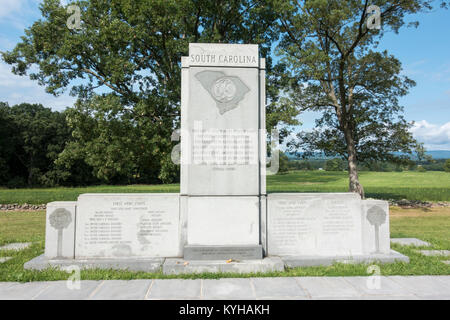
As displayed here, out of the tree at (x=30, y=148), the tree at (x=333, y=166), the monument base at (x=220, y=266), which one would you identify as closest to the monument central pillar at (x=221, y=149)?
the monument base at (x=220, y=266)

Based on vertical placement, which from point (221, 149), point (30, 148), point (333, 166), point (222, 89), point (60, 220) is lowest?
point (60, 220)

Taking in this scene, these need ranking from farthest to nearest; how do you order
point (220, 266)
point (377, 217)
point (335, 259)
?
point (377, 217)
point (335, 259)
point (220, 266)

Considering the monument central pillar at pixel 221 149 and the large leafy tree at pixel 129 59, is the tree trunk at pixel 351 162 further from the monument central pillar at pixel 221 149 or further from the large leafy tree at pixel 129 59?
the monument central pillar at pixel 221 149

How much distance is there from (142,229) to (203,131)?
2168mm

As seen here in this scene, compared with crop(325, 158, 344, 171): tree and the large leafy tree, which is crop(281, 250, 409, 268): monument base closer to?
the large leafy tree

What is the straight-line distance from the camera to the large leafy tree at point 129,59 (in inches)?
476

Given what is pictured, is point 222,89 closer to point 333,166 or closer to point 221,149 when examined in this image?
point 221,149

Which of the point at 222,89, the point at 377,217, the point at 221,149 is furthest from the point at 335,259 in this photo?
the point at 222,89

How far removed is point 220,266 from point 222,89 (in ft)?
10.5

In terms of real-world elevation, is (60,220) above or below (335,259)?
above

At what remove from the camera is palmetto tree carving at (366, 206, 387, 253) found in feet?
18.7

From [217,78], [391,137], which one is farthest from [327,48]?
[217,78]

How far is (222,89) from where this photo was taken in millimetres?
5504

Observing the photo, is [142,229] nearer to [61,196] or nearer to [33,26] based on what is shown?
[33,26]
